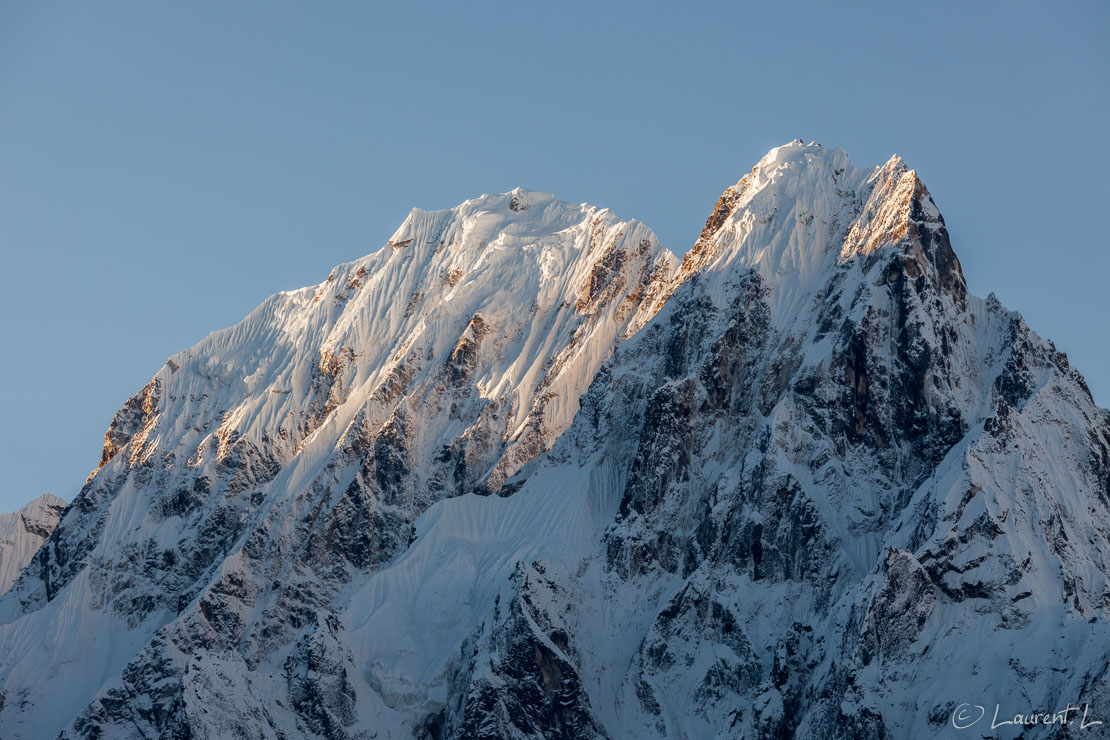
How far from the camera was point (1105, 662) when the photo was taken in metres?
→ 200

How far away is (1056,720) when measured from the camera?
650ft

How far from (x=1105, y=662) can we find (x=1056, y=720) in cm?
697
